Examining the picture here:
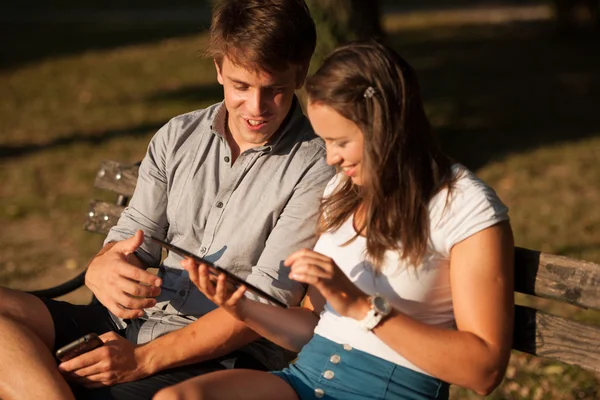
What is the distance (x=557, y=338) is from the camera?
3.04 meters

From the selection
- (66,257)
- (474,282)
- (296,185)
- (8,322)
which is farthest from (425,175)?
(66,257)

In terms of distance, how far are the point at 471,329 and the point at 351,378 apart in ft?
1.33

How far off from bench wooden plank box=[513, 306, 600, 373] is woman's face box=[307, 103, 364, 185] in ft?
2.45

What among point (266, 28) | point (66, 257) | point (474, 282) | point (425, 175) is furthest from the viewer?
point (66, 257)

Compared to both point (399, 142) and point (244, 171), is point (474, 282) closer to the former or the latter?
point (399, 142)

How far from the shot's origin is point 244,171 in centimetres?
334

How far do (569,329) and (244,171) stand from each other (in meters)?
1.19

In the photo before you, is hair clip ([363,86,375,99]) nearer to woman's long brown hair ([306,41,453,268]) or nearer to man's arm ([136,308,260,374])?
woman's long brown hair ([306,41,453,268])

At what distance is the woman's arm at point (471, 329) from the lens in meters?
2.65

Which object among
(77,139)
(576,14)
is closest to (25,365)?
(77,139)

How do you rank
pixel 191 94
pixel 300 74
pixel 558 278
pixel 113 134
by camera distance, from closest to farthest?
pixel 558 278, pixel 300 74, pixel 113 134, pixel 191 94

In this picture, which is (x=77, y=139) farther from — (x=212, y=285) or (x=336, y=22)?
(x=212, y=285)

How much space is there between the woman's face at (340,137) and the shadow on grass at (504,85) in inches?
256

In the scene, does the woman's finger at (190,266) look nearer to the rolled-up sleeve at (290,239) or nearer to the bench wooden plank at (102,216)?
the rolled-up sleeve at (290,239)
